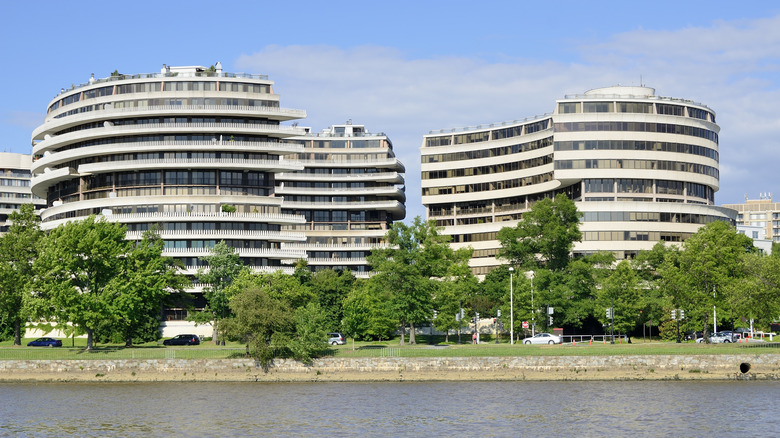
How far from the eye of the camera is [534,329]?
126 meters

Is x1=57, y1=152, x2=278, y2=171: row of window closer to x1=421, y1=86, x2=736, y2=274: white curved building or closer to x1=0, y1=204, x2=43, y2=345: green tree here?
x1=0, y1=204, x2=43, y2=345: green tree

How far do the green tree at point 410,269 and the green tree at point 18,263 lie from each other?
41.0m

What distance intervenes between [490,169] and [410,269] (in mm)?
75447

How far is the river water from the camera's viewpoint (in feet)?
194

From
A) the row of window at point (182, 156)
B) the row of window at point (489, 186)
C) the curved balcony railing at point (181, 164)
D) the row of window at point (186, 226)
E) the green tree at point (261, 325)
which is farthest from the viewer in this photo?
the row of window at point (489, 186)

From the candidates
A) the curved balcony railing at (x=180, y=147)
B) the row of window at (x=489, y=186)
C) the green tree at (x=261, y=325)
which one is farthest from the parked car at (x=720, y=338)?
the curved balcony railing at (x=180, y=147)

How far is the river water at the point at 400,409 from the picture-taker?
59.2 metres

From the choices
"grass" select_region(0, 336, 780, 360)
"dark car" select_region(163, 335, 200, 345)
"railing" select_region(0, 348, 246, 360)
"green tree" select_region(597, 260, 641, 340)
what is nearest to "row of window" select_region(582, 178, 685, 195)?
"green tree" select_region(597, 260, 641, 340)

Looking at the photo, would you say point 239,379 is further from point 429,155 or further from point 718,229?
point 429,155

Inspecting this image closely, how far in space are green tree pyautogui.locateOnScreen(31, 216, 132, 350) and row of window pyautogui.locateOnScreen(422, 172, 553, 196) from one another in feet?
291

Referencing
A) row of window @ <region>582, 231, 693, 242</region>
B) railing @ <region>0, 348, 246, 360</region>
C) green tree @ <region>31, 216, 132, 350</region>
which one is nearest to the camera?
railing @ <region>0, 348, 246, 360</region>

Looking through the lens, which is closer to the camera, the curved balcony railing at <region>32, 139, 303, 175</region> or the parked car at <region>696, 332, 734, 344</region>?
the parked car at <region>696, 332, 734, 344</region>

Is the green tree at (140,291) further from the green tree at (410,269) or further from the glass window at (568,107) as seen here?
the glass window at (568,107)

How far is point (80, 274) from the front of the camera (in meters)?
105
